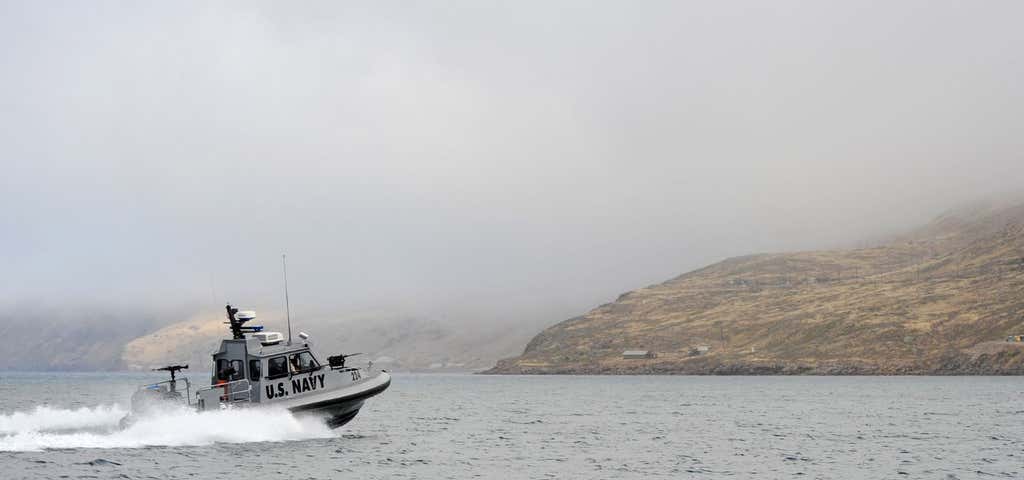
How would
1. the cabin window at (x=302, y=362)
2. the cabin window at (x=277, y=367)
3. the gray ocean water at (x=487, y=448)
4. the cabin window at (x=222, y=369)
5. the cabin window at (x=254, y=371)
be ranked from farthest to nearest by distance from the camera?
the cabin window at (x=302, y=362) < the cabin window at (x=222, y=369) < the cabin window at (x=277, y=367) < the cabin window at (x=254, y=371) < the gray ocean water at (x=487, y=448)

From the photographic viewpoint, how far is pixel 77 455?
158ft

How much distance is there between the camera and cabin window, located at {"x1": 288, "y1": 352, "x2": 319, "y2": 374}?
50.6 metres

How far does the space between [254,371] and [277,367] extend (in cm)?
113

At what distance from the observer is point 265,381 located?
49438 millimetres

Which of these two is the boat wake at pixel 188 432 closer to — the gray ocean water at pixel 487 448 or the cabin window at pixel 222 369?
the gray ocean water at pixel 487 448

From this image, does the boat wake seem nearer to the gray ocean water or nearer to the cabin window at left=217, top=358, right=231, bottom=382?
the gray ocean water

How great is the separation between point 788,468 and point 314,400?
23.8m

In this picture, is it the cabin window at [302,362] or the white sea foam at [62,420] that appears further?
the white sea foam at [62,420]

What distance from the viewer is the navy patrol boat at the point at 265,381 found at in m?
49.5

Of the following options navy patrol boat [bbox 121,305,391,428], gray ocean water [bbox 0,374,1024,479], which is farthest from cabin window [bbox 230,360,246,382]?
gray ocean water [bbox 0,374,1024,479]

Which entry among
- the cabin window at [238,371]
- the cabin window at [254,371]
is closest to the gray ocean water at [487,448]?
the cabin window at [254,371]

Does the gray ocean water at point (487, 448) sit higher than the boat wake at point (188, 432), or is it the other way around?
the boat wake at point (188, 432)

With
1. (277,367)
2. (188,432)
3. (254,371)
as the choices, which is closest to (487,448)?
(277,367)

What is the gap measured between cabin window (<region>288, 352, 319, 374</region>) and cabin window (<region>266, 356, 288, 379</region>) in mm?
344
